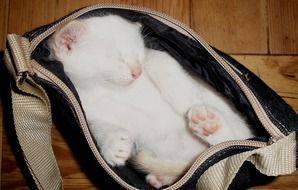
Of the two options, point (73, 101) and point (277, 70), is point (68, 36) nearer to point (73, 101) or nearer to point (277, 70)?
point (73, 101)

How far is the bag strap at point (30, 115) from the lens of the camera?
0.49 metres

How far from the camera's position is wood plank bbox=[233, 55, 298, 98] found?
2.74 ft

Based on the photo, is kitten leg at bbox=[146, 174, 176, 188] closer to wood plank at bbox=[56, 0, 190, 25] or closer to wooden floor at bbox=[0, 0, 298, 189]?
wooden floor at bbox=[0, 0, 298, 189]

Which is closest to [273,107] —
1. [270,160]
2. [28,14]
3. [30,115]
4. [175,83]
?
[270,160]

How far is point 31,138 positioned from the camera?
573 mm

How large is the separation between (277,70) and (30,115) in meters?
0.54

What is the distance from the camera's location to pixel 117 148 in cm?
63

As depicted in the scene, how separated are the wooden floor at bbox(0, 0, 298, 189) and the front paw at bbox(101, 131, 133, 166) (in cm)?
23

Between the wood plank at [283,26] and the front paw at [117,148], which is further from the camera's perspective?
the wood plank at [283,26]

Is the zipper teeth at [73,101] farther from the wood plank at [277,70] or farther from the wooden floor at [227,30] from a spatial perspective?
the wood plank at [277,70]

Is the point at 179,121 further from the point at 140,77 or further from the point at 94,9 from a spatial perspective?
the point at 94,9

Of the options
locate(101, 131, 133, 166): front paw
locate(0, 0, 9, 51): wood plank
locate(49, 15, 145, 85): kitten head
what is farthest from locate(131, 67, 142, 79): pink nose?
locate(0, 0, 9, 51): wood plank

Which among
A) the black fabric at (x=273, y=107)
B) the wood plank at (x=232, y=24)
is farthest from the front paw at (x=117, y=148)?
the wood plank at (x=232, y=24)

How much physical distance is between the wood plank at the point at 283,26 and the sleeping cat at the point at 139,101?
0.86 ft
